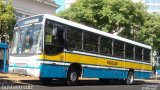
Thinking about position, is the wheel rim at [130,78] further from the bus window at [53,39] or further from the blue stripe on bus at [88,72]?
the bus window at [53,39]

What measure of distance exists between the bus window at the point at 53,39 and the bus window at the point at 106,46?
4.25 m

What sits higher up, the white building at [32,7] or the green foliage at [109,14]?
the white building at [32,7]

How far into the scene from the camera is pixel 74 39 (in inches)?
828

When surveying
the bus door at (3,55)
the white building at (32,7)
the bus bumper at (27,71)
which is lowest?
the bus bumper at (27,71)

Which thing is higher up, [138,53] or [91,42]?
[91,42]

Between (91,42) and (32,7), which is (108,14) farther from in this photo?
(32,7)

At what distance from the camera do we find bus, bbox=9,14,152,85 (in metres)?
19.1

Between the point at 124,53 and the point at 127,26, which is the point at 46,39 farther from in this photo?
the point at 127,26

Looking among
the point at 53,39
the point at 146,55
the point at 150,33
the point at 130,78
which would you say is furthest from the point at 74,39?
the point at 150,33

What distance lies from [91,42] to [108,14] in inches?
599

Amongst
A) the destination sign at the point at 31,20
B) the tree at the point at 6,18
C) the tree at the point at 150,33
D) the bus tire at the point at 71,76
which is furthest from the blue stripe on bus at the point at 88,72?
the tree at the point at 6,18

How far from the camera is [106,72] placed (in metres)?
24.7

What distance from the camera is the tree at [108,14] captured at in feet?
123

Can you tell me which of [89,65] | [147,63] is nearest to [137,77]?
[147,63]
